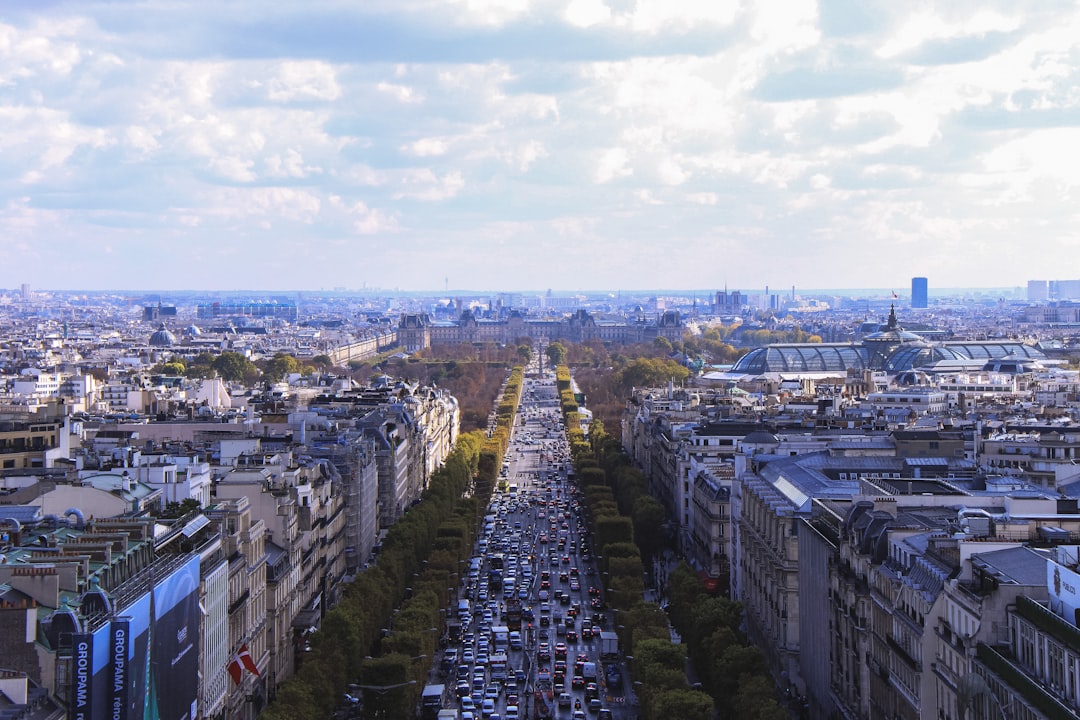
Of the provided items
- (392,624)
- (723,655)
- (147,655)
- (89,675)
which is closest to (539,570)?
(392,624)

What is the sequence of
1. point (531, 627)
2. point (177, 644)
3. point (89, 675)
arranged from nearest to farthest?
point (89, 675) → point (177, 644) → point (531, 627)

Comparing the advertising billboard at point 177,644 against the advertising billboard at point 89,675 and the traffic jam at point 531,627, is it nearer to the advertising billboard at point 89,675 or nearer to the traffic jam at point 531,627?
the advertising billboard at point 89,675

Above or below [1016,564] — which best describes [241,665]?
below

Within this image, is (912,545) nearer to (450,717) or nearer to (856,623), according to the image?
(856,623)

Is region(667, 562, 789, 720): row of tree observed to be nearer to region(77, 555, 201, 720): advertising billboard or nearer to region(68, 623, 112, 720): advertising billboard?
region(77, 555, 201, 720): advertising billboard

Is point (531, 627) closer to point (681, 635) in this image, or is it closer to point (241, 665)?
point (681, 635)

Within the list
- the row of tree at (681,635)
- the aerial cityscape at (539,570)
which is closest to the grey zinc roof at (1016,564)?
the aerial cityscape at (539,570)
